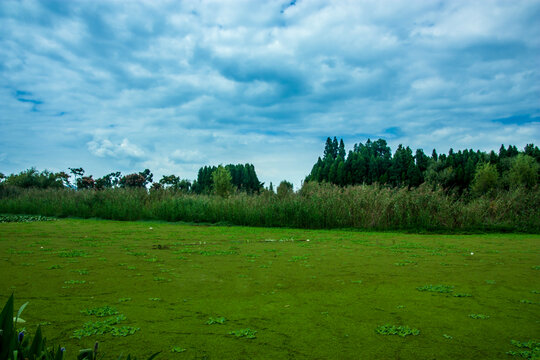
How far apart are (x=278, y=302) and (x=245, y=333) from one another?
665mm

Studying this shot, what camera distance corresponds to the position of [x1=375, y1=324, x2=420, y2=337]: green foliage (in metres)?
2.13

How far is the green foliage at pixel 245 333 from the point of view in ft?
6.81

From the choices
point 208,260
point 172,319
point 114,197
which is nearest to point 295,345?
point 172,319

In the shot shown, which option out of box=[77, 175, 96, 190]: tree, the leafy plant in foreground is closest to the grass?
the leafy plant in foreground

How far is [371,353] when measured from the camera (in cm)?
188

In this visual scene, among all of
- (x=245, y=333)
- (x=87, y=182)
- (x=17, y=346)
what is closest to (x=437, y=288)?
(x=245, y=333)

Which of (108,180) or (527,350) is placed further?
(108,180)

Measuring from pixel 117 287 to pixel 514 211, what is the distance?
1086cm

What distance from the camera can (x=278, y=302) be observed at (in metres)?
2.75

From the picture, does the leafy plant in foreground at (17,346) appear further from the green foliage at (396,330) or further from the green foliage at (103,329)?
the green foliage at (396,330)

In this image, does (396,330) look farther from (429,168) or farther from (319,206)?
(429,168)

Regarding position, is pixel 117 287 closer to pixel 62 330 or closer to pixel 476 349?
pixel 62 330

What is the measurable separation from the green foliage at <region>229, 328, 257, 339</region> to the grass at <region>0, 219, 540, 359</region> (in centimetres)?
1

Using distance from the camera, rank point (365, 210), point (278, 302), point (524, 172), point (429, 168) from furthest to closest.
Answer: point (429, 168) → point (524, 172) → point (365, 210) → point (278, 302)
